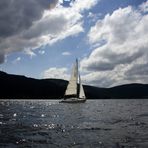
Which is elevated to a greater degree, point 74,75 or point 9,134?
point 74,75

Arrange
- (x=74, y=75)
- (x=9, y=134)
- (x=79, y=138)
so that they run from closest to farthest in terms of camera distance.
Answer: (x=79, y=138)
(x=9, y=134)
(x=74, y=75)

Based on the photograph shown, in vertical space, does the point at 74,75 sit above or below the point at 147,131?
above

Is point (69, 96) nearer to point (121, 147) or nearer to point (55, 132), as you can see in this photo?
point (55, 132)

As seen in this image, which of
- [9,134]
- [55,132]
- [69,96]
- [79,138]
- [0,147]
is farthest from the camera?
[69,96]

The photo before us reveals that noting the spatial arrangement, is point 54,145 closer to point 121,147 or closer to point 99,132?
point 121,147

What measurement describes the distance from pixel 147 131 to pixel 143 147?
10.00m

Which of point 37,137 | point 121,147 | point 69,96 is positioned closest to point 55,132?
point 37,137

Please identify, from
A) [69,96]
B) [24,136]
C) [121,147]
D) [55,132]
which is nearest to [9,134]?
[24,136]

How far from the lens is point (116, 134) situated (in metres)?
35.7

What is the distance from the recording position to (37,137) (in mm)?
34219

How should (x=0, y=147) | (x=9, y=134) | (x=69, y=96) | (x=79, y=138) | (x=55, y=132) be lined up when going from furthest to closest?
(x=69, y=96) < (x=55, y=132) < (x=9, y=134) < (x=79, y=138) < (x=0, y=147)

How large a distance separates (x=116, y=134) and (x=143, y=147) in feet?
25.9

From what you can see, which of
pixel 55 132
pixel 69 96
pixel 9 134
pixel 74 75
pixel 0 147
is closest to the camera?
pixel 0 147

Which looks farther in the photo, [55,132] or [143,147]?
[55,132]
